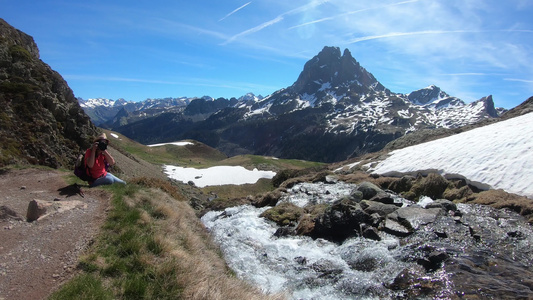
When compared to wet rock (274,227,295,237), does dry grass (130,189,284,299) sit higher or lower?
higher

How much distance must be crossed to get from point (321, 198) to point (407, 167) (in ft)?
33.3

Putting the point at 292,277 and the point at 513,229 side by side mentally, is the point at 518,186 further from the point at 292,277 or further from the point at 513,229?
the point at 292,277

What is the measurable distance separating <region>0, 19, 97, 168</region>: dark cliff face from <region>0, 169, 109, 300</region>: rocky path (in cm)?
779

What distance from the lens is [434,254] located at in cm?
1271

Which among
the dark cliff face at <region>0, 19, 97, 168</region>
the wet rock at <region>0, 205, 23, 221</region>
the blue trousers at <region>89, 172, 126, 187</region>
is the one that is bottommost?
the wet rock at <region>0, 205, 23, 221</region>

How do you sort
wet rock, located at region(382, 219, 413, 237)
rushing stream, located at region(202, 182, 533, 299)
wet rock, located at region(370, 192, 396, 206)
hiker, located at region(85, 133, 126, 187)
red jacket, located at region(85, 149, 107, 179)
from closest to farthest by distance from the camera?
rushing stream, located at region(202, 182, 533, 299) < hiker, located at region(85, 133, 126, 187) < red jacket, located at region(85, 149, 107, 179) < wet rock, located at region(382, 219, 413, 237) < wet rock, located at region(370, 192, 396, 206)

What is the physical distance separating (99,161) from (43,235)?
678cm

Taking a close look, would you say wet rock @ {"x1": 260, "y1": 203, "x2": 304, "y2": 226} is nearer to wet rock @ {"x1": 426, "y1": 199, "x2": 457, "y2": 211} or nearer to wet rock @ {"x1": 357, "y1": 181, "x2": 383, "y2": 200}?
wet rock @ {"x1": 357, "y1": 181, "x2": 383, "y2": 200}

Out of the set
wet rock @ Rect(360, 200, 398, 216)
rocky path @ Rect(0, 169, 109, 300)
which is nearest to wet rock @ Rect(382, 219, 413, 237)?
wet rock @ Rect(360, 200, 398, 216)

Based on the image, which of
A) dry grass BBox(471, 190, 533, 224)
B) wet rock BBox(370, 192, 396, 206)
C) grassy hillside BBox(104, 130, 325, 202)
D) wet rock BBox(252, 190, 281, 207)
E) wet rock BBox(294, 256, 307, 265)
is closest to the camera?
wet rock BBox(294, 256, 307, 265)

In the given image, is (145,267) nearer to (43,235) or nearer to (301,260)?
(43,235)

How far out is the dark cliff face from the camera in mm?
20422

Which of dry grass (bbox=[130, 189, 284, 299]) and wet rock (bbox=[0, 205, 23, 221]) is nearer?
dry grass (bbox=[130, 189, 284, 299])

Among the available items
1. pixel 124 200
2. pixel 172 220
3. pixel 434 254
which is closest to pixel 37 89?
pixel 124 200
